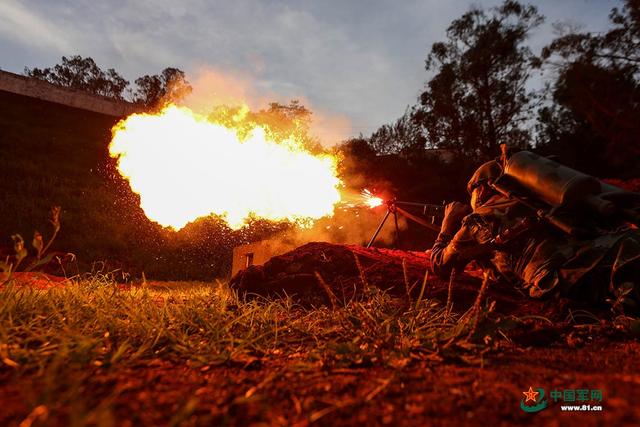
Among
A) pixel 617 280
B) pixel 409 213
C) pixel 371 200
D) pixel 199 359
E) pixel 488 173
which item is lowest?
pixel 199 359

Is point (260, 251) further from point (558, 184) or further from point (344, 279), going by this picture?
point (558, 184)

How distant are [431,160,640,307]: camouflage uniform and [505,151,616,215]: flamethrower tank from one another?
0.82 ft

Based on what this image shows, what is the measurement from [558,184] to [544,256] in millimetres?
649

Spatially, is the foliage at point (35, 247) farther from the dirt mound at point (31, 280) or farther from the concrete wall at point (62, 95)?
the concrete wall at point (62, 95)

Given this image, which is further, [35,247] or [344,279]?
[344,279]

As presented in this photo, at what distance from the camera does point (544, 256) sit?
3258 millimetres

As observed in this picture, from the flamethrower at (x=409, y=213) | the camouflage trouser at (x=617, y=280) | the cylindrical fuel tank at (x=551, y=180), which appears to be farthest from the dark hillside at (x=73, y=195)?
the camouflage trouser at (x=617, y=280)

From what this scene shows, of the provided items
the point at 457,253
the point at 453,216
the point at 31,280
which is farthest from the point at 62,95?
the point at 457,253

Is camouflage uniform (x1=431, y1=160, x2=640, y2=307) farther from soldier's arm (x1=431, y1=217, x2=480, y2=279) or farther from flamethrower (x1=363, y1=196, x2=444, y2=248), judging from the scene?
flamethrower (x1=363, y1=196, x2=444, y2=248)

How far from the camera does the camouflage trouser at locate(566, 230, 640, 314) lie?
2.66 m

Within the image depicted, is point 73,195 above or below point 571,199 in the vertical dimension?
above

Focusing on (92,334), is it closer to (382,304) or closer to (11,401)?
(11,401)

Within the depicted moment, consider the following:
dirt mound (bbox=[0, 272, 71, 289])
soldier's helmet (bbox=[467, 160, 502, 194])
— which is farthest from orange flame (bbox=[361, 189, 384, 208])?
dirt mound (bbox=[0, 272, 71, 289])

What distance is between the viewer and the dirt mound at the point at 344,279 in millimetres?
3748
